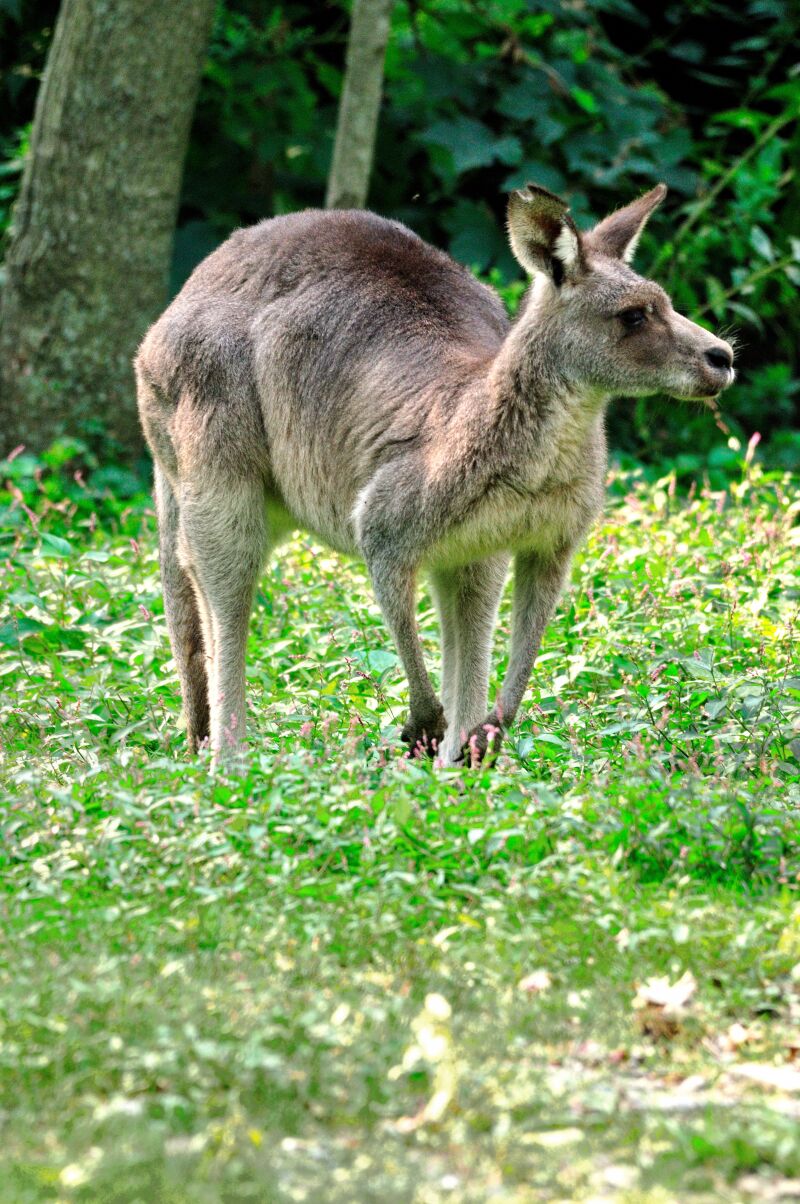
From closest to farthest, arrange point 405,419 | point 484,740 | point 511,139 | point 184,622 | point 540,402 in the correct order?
point 540,402, point 484,740, point 405,419, point 184,622, point 511,139

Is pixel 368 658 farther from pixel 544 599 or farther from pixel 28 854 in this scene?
pixel 28 854

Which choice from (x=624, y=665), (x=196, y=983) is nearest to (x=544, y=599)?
(x=624, y=665)

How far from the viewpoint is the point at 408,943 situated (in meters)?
3.97

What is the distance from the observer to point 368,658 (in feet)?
20.8

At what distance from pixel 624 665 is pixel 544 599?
0.84m

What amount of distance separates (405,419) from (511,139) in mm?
5503

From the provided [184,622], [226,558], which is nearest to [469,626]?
[226,558]

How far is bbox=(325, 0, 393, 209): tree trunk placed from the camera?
9375mm

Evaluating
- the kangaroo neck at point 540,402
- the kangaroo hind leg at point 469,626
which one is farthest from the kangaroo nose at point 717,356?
the kangaroo hind leg at point 469,626

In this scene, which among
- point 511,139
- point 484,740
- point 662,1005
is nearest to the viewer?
point 662,1005

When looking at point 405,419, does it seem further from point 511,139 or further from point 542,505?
point 511,139

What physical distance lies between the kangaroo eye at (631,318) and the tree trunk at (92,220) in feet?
16.0

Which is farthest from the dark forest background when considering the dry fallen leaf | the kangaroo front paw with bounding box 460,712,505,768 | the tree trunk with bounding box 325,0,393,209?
the dry fallen leaf

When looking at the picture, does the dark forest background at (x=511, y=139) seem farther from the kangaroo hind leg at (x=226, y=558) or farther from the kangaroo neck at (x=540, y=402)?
the kangaroo neck at (x=540, y=402)
